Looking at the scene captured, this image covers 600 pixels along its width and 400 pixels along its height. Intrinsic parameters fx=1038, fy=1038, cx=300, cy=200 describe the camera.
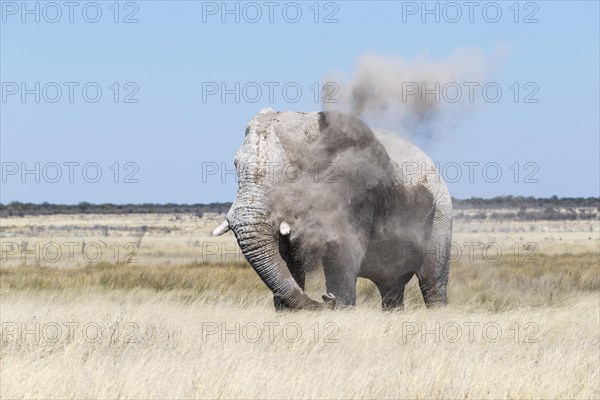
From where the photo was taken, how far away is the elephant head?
11500mm

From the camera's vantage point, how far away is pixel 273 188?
11672 mm

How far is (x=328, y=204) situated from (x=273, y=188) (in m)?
0.88

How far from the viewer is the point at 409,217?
45.5 feet

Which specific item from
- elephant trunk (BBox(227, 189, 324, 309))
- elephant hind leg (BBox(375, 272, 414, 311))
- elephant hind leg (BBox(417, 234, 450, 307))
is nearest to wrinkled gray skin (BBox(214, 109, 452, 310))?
elephant trunk (BBox(227, 189, 324, 309))

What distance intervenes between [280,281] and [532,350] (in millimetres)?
2835

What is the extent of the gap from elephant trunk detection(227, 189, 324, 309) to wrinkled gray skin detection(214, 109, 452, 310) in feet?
0.04

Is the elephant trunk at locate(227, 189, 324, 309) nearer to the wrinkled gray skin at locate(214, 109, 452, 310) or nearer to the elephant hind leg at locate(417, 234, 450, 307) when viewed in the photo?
the wrinkled gray skin at locate(214, 109, 452, 310)

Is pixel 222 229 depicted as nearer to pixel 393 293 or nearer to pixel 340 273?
pixel 340 273

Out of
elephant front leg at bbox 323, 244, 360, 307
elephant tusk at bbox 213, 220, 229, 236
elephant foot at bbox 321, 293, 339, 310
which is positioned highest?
elephant tusk at bbox 213, 220, 229, 236

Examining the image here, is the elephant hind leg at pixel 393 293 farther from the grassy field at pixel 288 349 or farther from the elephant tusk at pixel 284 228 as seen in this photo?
the elephant tusk at pixel 284 228

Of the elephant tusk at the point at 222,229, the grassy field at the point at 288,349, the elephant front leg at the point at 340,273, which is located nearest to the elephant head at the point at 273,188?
the elephant tusk at the point at 222,229

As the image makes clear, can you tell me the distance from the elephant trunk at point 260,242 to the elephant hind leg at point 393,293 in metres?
3.49

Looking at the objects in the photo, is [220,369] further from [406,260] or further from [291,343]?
[406,260]

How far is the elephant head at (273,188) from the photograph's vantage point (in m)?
Result: 11.5
